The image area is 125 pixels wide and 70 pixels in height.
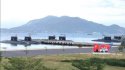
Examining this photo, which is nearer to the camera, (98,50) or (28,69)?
(28,69)

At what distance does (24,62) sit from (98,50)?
3168cm

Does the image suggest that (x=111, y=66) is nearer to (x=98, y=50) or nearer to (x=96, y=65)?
(x=98, y=50)

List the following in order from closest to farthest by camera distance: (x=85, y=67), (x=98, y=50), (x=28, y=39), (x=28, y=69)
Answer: (x=28, y=69) < (x=85, y=67) < (x=98, y=50) < (x=28, y=39)

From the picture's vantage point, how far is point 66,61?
143 feet

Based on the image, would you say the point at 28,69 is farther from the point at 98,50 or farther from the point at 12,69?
the point at 98,50

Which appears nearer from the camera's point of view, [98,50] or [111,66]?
[111,66]

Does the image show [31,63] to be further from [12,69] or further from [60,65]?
[60,65]

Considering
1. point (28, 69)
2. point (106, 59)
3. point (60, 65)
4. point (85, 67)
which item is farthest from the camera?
point (106, 59)

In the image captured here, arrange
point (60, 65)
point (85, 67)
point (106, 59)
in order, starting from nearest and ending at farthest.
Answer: point (85, 67) → point (60, 65) → point (106, 59)

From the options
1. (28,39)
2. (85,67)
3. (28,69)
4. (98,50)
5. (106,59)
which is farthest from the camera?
(28,39)

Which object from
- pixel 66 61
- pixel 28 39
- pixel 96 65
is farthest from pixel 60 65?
pixel 28 39

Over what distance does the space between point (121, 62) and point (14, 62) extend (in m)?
23.9

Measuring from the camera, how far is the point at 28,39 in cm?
13575

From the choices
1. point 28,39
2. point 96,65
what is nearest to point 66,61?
point 96,65
